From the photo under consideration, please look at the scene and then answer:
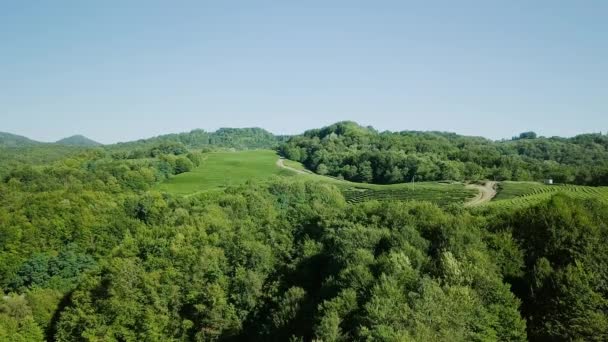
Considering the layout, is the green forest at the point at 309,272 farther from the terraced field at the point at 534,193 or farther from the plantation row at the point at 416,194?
the plantation row at the point at 416,194

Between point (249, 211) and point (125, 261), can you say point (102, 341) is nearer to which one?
point (125, 261)

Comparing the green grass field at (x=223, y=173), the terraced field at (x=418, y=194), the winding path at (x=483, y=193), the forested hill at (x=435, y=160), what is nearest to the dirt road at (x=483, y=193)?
the winding path at (x=483, y=193)

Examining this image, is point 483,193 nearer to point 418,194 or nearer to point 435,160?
point 418,194

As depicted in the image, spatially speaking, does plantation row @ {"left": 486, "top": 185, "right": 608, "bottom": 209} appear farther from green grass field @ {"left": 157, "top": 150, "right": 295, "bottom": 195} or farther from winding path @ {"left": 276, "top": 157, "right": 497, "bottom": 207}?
green grass field @ {"left": 157, "top": 150, "right": 295, "bottom": 195}

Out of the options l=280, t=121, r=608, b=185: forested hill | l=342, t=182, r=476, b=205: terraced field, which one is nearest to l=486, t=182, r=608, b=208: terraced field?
l=342, t=182, r=476, b=205: terraced field

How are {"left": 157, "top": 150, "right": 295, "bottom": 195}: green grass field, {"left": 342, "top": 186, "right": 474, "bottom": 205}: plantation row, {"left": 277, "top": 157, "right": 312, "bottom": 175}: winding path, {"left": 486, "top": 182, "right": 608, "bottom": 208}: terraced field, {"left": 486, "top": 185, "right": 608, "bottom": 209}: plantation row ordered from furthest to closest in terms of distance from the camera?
{"left": 277, "top": 157, "right": 312, "bottom": 175}: winding path < {"left": 157, "top": 150, "right": 295, "bottom": 195}: green grass field < {"left": 342, "top": 186, "right": 474, "bottom": 205}: plantation row < {"left": 486, "top": 182, "right": 608, "bottom": 208}: terraced field < {"left": 486, "top": 185, "right": 608, "bottom": 209}: plantation row

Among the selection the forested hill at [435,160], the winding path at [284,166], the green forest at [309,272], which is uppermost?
the forested hill at [435,160]

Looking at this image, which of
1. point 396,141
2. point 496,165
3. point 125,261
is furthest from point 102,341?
point 396,141

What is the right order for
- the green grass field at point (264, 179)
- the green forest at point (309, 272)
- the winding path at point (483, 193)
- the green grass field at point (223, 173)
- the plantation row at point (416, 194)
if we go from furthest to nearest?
the green grass field at point (223, 173), the green grass field at point (264, 179), the plantation row at point (416, 194), the winding path at point (483, 193), the green forest at point (309, 272)
